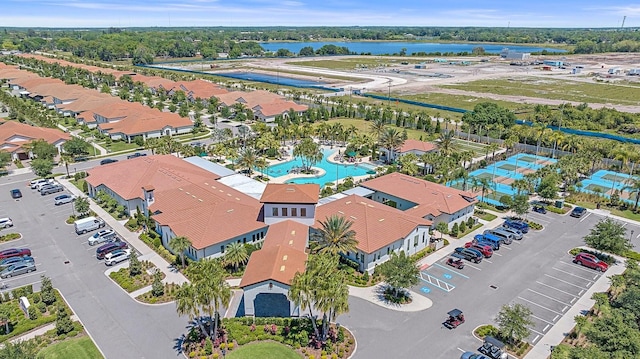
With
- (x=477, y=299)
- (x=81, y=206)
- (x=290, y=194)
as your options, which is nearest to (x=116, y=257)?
(x=81, y=206)

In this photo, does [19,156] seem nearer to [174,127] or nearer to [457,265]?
[174,127]

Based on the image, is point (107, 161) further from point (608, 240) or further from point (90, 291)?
point (608, 240)

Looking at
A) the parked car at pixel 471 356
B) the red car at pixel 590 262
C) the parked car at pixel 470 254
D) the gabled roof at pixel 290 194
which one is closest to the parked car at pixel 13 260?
the gabled roof at pixel 290 194

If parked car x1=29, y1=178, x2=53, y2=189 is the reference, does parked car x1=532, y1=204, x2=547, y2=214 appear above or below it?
below

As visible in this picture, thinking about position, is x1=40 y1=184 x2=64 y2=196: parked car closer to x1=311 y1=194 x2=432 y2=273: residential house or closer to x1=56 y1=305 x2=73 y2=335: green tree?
x1=56 y1=305 x2=73 y2=335: green tree

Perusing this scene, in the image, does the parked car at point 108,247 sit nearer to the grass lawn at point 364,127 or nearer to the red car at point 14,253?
the red car at point 14,253

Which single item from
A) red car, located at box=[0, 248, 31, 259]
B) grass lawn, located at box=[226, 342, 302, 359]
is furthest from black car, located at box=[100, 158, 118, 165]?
grass lawn, located at box=[226, 342, 302, 359]
